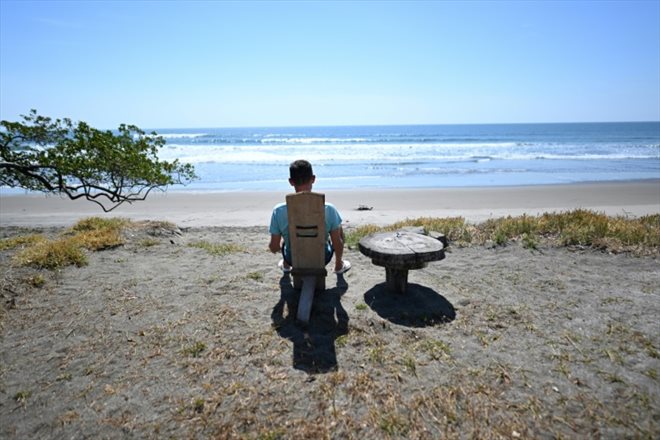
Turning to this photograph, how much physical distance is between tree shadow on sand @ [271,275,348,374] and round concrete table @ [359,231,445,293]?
668mm

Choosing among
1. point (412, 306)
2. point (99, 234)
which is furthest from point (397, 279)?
point (99, 234)

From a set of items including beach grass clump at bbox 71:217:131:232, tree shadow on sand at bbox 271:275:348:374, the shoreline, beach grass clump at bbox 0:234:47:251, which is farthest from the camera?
the shoreline

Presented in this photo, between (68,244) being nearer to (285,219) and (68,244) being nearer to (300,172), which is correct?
(285,219)

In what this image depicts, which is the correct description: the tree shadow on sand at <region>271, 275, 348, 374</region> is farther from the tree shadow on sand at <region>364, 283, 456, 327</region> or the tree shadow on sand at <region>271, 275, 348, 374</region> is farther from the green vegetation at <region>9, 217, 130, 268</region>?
the green vegetation at <region>9, 217, 130, 268</region>

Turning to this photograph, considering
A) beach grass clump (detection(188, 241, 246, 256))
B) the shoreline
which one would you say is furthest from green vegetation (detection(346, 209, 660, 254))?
the shoreline

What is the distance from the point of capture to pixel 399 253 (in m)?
4.20

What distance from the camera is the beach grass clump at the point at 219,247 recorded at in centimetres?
668

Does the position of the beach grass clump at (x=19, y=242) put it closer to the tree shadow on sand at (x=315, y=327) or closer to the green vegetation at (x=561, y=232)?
the tree shadow on sand at (x=315, y=327)

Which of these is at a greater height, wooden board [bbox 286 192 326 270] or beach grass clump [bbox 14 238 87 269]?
wooden board [bbox 286 192 326 270]

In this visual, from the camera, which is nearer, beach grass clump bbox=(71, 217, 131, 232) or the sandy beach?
the sandy beach

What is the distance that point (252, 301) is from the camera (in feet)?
14.8

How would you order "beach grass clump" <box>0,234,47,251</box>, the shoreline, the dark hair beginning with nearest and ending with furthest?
the dark hair → "beach grass clump" <box>0,234,47,251</box> → the shoreline

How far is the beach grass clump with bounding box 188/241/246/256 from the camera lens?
21.9 ft

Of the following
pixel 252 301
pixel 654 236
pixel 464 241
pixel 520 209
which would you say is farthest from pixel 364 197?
pixel 252 301
